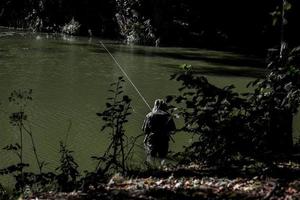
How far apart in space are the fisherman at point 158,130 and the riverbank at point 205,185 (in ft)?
11.2

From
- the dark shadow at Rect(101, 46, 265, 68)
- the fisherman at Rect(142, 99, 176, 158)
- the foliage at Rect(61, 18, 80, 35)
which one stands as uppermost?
the foliage at Rect(61, 18, 80, 35)

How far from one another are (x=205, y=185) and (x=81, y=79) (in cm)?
1423

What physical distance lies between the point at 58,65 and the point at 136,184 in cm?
1723


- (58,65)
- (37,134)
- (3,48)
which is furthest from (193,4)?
(37,134)

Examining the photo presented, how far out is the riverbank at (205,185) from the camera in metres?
4.93

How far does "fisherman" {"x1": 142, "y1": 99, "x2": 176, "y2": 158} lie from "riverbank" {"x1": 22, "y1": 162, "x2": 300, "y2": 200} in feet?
11.2

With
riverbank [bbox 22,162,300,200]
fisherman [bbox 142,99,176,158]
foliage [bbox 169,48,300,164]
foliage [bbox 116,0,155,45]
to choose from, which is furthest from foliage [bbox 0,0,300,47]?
riverbank [bbox 22,162,300,200]

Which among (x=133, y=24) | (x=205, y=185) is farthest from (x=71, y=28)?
(x=205, y=185)

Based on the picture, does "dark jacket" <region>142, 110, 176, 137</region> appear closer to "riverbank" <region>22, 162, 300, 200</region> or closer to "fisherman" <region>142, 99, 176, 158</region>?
"fisherman" <region>142, 99, 176, 158</region>

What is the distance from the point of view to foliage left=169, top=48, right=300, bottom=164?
239 inches

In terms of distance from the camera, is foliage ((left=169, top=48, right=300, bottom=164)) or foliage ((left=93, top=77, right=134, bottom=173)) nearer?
foliage ((left=169, top=48, right=300, bottom=164))

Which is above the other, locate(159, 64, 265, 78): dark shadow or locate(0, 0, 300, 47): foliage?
locate(0, 0, 300, 47): foliage

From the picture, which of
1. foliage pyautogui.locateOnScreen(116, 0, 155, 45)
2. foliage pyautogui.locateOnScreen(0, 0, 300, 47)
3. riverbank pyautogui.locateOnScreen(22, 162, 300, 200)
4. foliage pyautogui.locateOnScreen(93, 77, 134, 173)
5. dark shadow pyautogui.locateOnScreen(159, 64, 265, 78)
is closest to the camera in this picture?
riverbank pyautogui.locateOnScreen(22, 162, 300, 200)

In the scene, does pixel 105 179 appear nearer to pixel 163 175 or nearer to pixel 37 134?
pixel 163 175
